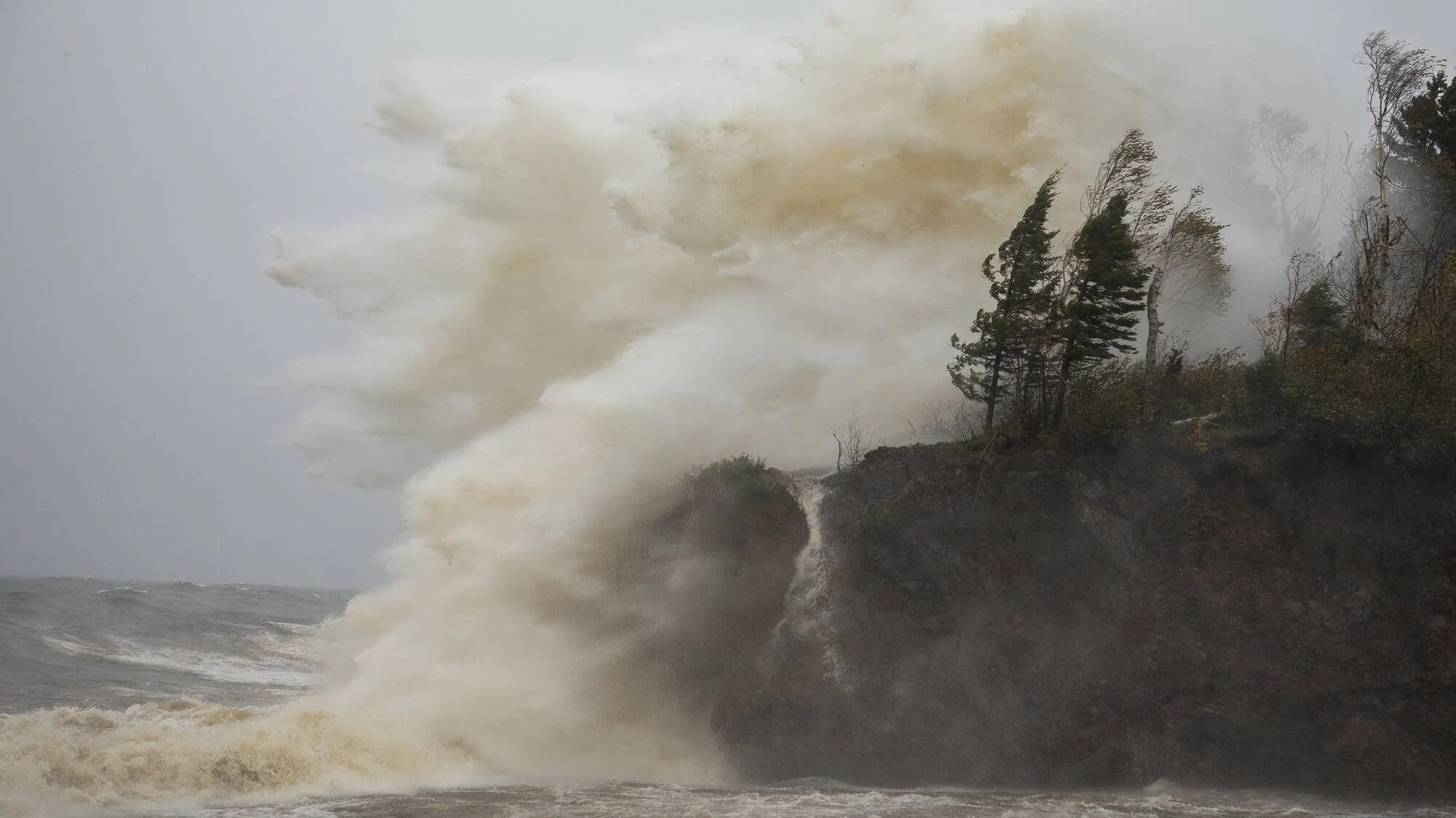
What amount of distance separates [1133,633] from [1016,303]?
7.62 metres

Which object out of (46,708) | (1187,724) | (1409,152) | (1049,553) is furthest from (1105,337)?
(46,708)

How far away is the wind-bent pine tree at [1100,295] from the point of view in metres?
21.7

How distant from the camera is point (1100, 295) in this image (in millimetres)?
22062

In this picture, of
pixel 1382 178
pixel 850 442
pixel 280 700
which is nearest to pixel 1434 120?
pixel 1382 178

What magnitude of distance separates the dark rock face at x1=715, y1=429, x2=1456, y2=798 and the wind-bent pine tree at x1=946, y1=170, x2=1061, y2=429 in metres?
2.43

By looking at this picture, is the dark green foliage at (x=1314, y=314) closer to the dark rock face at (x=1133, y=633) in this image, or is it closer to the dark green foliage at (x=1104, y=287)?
the dark green foliage at (x=1104, y=287)

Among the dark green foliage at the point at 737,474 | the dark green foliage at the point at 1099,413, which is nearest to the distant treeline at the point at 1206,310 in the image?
the dark green foliage at the point at 1099,413

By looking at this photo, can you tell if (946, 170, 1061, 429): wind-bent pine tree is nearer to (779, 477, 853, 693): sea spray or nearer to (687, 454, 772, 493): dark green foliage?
(779, 477, 853, 693): sea spray

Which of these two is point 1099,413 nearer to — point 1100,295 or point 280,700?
point 1100,295

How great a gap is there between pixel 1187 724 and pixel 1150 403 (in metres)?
6.72

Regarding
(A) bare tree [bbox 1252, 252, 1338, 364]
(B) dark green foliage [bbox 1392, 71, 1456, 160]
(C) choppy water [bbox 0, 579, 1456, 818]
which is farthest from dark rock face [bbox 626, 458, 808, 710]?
(B) dark green foliage [bbox 1392, 71, 1456, 160]

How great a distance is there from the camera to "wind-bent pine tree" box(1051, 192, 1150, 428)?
21703 millimetres

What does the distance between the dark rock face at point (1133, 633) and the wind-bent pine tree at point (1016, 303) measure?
7.96ft

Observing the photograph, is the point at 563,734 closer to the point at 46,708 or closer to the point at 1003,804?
the point at 1003,804
